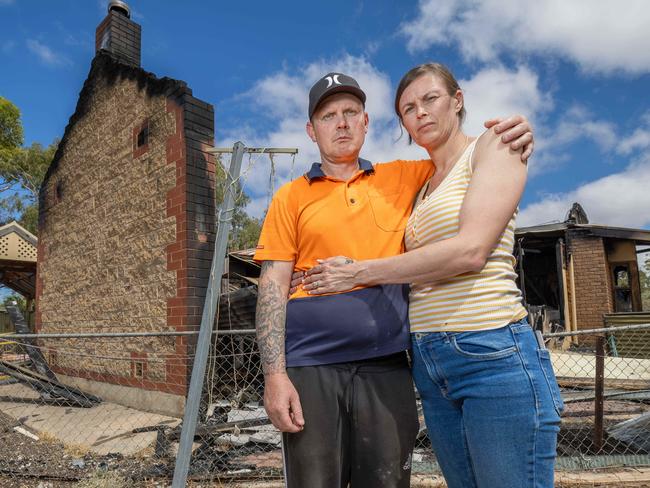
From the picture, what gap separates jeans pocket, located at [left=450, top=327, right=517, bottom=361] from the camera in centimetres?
139

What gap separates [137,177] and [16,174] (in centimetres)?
2702

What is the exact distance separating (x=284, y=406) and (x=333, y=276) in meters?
0.48

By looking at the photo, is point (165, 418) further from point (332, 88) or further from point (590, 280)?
point (590, 280)

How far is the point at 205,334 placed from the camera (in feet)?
9.14

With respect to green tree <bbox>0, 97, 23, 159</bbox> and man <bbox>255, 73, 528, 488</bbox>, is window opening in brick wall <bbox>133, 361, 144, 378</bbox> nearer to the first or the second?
man <bbox>255, 73, 528, 488</bbox>

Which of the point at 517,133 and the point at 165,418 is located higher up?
the point at 517,133

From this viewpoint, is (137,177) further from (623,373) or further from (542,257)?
(542,257)

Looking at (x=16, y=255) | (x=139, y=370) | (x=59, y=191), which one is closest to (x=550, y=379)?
(x=139, y=370)

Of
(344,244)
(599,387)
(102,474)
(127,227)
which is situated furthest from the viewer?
(127,227)

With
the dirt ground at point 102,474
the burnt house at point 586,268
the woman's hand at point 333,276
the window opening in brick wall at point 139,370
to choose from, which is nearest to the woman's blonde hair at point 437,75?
the woman's hand at point 333,276

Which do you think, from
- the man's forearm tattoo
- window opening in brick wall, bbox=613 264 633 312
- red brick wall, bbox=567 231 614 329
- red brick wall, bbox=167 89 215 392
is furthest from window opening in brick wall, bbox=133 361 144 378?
window opening in brick wall, bbox=613 264 633 312

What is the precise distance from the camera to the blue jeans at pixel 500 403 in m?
1.35

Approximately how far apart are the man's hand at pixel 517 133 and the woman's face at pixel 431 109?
257mm

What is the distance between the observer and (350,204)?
1.86 meters
